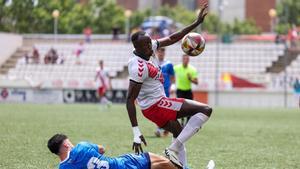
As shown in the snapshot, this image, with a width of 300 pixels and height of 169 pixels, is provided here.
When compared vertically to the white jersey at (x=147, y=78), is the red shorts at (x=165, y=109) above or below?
below

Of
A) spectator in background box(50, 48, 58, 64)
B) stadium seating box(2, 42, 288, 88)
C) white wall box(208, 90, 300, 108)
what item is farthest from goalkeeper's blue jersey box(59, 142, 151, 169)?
spectator in background box(50, 48, 58, 64)

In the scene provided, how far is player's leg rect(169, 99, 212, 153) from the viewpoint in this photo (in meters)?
9.70

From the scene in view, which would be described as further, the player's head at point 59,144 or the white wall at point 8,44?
the white wall at point 8,44

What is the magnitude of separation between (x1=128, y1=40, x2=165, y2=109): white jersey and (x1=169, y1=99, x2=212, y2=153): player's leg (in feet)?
1.28

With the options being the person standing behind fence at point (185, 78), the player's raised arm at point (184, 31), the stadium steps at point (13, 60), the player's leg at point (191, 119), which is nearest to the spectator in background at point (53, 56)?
the stadium steps at point (13, 60)

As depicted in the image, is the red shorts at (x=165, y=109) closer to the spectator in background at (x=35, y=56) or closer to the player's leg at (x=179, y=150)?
the player's leg at (x=179, y=150)

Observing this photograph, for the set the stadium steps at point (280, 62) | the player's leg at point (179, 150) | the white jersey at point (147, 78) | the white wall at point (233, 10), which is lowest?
the stadium steps at point (280, 62)

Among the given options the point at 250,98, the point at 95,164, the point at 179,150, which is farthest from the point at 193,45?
the point at 250,98

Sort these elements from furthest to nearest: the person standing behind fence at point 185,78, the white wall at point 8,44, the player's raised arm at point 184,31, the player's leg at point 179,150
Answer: the white wall at point 8,44, the person standing behind fence at point 185,78, the player's raised arm at point 184,31, the player's leg at point 179,150

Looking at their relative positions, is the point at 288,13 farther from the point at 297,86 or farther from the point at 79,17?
the point at 297,86

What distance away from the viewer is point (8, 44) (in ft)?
163

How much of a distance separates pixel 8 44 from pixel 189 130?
41.4 m

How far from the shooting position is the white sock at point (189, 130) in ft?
31.8

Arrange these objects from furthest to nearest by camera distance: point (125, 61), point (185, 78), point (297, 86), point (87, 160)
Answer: point (125, 61) → point (297, 86) → point (185, 78) → point (87, 160)
